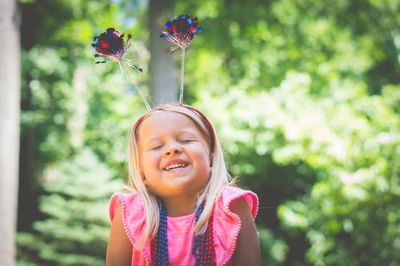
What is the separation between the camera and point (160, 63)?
5598 mm

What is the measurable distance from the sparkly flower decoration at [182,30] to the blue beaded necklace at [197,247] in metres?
0.64

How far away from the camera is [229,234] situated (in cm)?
158

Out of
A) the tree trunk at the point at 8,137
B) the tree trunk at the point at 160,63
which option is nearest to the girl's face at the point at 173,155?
the tree trunk at the point at 8,137

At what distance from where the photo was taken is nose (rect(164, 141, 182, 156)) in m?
1.61

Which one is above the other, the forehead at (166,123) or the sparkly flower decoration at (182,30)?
the sparkly flower decoration at (182,30)

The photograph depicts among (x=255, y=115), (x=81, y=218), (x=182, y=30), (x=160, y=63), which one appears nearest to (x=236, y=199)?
(x=182, y=30)

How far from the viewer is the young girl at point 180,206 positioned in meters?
1.60

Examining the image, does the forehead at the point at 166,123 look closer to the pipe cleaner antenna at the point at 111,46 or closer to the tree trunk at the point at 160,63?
the pipe cleaner antenna at the point at 111,46

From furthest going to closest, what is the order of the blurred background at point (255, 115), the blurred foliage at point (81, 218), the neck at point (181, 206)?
the blurred foliage at point (81, 218) < the blurred background at point (255, 115) < the neck at point (181, 206)

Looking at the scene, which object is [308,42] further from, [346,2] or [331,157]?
[331,157]

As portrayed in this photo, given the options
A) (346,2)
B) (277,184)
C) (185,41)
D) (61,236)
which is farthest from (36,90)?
(185,41)

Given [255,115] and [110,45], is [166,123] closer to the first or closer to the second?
[110,45]

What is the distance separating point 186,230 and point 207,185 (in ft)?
0.58

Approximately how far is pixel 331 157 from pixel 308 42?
461cm
